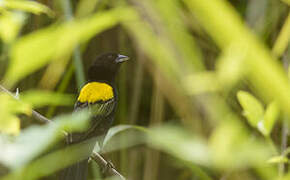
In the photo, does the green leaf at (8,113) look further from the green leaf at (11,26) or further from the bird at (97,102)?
the bird at (97,102)

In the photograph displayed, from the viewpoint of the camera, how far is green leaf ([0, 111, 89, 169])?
68cm

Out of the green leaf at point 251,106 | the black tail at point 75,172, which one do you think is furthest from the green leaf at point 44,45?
the black tail at point 75,172

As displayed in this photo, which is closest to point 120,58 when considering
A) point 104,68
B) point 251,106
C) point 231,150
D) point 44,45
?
point 104,68

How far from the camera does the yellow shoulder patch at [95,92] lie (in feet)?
8.89

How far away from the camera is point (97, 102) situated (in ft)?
9.04

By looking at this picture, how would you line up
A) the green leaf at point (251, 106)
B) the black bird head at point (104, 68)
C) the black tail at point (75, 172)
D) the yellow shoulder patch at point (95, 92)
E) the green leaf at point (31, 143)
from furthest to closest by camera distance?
the black bird head at point (104, 68), the yellow shoulder patch at point (95, 92), the black tail at point (75, 172), the green leaf at point (251, 106), the green leaf at point (31, 143)

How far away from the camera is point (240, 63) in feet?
2.62

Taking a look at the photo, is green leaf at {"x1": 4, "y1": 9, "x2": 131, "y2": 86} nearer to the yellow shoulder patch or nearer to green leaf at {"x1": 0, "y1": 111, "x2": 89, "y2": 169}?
green leaf at {"x1": 0, "y1": 111, "x2": 89, "y2": 169}

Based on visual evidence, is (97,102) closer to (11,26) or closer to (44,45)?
(11,26)

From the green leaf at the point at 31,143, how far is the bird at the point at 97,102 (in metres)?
1.47

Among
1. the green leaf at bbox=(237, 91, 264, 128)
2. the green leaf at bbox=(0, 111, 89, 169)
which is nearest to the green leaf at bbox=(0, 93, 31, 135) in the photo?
the green leaf at bbox=(0, 111, 89, 169)

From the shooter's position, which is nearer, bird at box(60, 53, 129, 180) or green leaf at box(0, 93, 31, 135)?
green leaf at box(0, 93, 31, 135)

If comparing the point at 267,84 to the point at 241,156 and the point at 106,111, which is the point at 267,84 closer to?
the point at 241,156

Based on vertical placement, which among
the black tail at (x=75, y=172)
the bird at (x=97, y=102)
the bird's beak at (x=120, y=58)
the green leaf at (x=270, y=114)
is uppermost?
the green leaf at (x=270, y=114)
